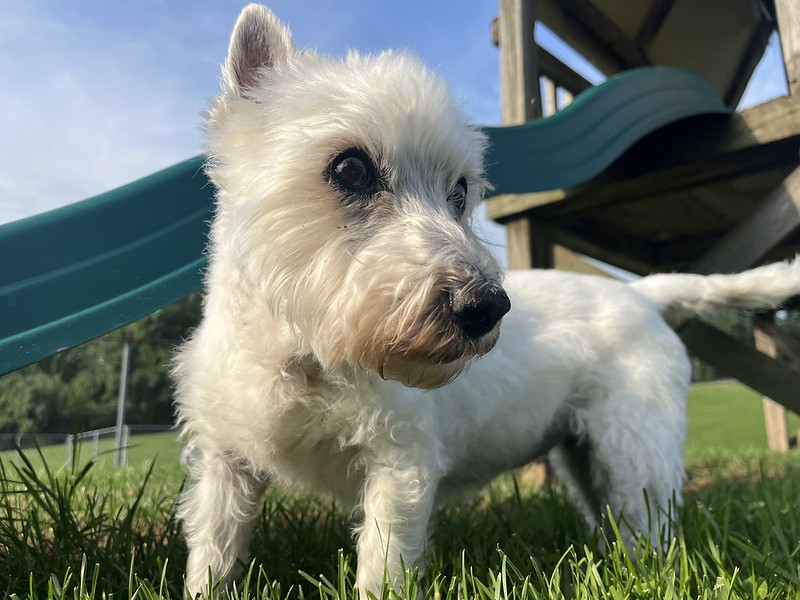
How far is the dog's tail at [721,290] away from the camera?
10.8ft

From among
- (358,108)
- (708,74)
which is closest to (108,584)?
(358,108)

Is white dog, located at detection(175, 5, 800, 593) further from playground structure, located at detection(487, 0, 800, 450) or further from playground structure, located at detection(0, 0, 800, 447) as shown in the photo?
playground structure, located at detection(487, 0, 800, 450)

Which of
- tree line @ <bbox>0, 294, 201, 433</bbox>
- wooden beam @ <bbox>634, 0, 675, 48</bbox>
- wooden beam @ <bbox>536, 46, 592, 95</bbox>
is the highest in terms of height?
wooden beam @ <bbox>634, 0, 675, 48</bbox>

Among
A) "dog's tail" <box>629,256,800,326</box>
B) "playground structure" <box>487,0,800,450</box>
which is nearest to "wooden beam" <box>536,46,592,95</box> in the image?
"playground structure" <box>487,0,800,450</box>

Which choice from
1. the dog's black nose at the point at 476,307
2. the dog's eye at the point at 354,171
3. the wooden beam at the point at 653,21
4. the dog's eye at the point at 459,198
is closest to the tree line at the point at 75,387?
the wooden beam at the point at 653,21

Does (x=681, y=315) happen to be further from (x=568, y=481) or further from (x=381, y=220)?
(x=381, y=220)

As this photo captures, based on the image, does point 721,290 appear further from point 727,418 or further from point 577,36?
point 727,418

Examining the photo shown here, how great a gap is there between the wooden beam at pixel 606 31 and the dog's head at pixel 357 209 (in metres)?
4.72

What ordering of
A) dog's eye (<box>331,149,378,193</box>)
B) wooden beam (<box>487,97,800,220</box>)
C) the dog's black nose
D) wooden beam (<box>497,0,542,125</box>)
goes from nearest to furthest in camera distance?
the dog's black nose
dog's eye (<box>331,149,378,193</box>)
wooden beam (<box>487,97,800,220</box>)
wooden beam (<box>497,0,542,125</box>)

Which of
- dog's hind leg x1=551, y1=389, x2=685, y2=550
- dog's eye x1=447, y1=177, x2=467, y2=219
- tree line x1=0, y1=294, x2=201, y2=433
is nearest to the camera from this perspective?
dog's eye x1=447, y1=177, x2=467, y2=219

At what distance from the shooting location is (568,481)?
3.52 metres

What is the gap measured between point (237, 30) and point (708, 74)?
7.37m

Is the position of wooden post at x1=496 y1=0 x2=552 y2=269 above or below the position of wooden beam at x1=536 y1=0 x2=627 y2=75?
below

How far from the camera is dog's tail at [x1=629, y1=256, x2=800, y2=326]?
328 centimetres
